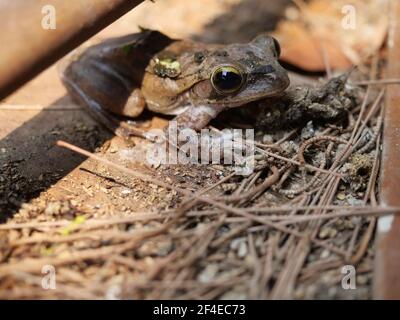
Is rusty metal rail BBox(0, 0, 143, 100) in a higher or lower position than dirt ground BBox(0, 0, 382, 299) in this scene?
higher

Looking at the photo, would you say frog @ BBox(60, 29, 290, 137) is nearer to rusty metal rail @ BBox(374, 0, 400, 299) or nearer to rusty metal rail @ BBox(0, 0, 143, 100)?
rusty metal rail @ BBox(374, 0, 400, 299)

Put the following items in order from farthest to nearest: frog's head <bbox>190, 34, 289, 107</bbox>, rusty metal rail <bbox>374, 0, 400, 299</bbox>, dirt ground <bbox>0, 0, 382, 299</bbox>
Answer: frog's head <bbox>190, 34, 289, 107</bbox>
dirt ground <bbox>0, 0, 382, 299</bbox>
rusty metal rail <bbox>374, 0, 400, 299</bbox>

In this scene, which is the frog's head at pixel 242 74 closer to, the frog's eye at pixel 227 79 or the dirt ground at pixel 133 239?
the frog's eye at pixel 227 79

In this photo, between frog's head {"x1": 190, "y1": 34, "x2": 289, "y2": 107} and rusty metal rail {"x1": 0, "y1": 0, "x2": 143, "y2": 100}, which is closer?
rusty metal rail {"x1": 0, "y1": 0, "x2": 143, "y2": 100}

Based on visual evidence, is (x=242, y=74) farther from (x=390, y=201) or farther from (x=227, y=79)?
(x=390, y=201)

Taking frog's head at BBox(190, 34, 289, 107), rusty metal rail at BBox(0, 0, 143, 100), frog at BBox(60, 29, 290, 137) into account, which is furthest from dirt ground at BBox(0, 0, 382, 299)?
rusty metal rail at BBox(0, 0, 143, 100)

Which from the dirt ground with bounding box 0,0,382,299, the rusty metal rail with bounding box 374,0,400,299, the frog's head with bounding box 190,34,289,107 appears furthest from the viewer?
the frog's head with bounding box 190,34,289,107
